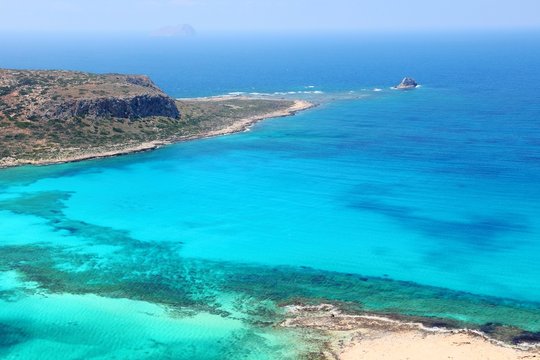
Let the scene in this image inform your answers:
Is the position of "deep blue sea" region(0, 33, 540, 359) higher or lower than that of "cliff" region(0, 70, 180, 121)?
lower

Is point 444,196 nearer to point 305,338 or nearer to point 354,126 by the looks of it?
point 305,338

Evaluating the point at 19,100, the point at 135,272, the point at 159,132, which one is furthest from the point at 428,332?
the point at 19,100

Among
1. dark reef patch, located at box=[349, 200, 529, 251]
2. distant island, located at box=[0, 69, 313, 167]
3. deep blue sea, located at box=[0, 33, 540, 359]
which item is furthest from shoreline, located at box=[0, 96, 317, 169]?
dark reef patch, located at box=[349, 200, 529, 251]

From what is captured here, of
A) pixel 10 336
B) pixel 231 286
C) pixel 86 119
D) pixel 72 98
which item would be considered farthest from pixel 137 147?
pixel 10 336

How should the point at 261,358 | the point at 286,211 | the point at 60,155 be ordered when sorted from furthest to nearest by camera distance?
1. the point at 60,155
2. the point at 286,211
3. the point at 261,358

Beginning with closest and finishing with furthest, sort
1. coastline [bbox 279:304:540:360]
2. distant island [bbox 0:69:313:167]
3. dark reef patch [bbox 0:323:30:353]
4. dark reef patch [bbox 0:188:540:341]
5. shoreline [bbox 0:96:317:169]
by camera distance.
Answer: coastline [bbox 279:304:540:360] → dark reef patch [bbox 0:323:30:353] → dark reef patch [bbox 0:188:540:341] → shoreline [bbox 0:96:317:169] → distant island [bbox 0:69:313:167]

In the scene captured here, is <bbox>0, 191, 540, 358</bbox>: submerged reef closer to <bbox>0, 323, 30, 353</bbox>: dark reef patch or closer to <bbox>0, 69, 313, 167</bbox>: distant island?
<bbox>0, 323, 30, 353</bbox>: dark reef patch
